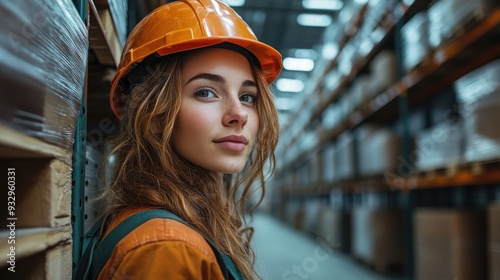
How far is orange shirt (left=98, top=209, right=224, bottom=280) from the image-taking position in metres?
0.89

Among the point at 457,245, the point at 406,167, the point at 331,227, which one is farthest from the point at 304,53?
the point at 457,245

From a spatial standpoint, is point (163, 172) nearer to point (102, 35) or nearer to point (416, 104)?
point (102, 35)

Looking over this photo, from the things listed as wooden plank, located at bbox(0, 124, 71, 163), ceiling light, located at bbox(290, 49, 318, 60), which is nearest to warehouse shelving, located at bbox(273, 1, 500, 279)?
wooden plank, located at bbox(0, 124, 71, 163)

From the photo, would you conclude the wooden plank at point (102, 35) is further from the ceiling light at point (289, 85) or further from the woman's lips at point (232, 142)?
the ceiling light at point (289, 85)

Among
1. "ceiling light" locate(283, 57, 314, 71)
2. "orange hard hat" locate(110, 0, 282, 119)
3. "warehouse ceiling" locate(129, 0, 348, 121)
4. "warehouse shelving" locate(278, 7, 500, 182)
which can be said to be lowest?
"orange hard hat" locate(110, 0, 282, 119)

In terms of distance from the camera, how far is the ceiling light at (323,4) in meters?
9.76

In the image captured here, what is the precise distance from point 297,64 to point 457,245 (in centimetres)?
1139

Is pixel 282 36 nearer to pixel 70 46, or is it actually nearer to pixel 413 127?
pixel 413 127

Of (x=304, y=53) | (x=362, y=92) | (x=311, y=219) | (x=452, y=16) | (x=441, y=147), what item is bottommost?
(x=311, y=219)

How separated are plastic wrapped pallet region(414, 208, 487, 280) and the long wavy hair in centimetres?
240

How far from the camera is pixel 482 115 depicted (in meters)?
2.99

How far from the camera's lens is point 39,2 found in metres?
0.79

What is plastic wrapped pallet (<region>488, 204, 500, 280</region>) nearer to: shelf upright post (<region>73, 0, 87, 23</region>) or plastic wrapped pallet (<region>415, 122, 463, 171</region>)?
plastic wrapped pallet (<region>415, 122, 463, 171</region>)

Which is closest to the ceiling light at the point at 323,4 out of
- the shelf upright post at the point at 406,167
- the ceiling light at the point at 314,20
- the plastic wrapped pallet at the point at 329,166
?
the ceiling light at the point at 314,20
